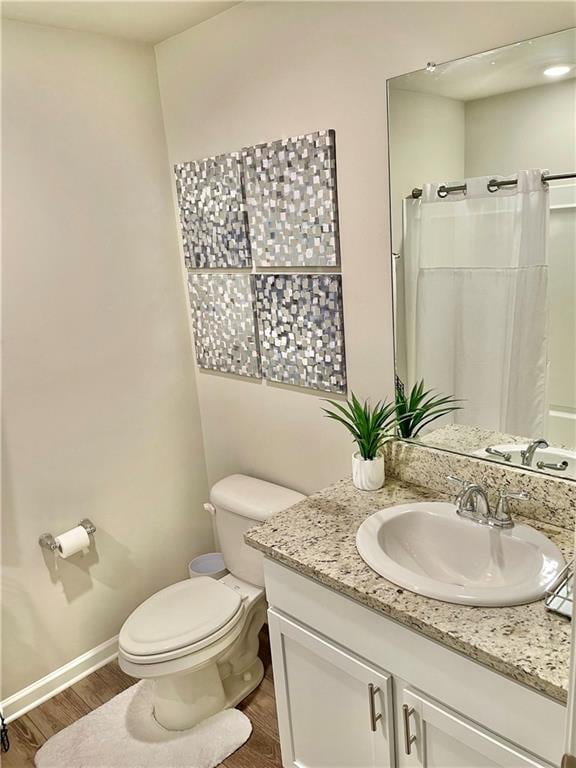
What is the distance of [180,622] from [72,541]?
1.75ft

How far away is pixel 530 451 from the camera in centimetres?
172

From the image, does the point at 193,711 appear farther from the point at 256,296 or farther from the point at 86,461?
the point at 256,296

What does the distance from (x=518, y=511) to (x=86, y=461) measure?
160 cm

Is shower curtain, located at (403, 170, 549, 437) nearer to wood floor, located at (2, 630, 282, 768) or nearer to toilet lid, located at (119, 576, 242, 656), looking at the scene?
toilet lid, located at (119, 576, 242, 656)

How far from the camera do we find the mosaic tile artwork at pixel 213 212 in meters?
2.32

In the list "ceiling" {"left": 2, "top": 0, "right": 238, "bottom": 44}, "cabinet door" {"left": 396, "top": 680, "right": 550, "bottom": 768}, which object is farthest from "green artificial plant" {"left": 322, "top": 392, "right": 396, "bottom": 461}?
"ceiling" {"left": 2, "top": 0, "right": 238, "bottom": 44}

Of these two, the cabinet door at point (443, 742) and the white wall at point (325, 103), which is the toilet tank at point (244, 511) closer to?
the white wall at point (325, 103)

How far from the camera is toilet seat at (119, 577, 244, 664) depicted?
2.06m

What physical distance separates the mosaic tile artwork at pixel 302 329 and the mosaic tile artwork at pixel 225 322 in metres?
0.06

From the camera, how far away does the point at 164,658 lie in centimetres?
205

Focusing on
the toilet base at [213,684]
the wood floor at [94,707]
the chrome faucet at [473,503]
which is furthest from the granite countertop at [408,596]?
the wood floor at [94,707]

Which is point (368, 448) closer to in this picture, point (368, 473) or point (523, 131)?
point (368, 473)

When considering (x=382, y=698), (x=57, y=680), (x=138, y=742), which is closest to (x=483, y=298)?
(x=382, y=698)

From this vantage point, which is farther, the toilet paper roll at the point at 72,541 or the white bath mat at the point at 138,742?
the toilet paper roll at the point at 72,541
